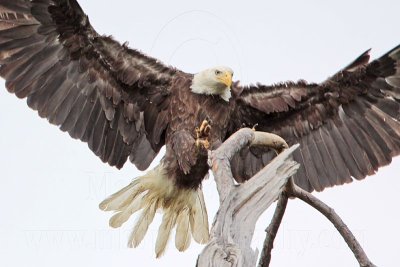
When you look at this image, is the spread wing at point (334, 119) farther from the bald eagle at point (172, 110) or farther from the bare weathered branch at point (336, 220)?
the bare weathered branch at point (336, 220)

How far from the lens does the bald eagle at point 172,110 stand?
8453 mm

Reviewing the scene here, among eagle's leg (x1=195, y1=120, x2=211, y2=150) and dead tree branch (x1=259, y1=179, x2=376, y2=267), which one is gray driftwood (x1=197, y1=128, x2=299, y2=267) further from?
eagle's leg (x1=195, y1=120, x2=211, y2=150)

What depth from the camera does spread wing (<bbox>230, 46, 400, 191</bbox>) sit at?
8820 millimetres

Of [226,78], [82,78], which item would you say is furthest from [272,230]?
[82,78]

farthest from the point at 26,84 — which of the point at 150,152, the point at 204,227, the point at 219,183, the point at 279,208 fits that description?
the point at 219,183

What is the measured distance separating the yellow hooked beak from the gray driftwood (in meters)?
2.05

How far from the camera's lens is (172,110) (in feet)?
28.0

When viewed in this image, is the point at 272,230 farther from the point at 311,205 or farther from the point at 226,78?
the point at 226,78

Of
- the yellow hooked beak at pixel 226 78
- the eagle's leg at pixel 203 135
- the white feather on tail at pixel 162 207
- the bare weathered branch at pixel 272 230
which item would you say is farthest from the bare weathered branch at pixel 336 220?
the white feather on tail at pixel 162 207

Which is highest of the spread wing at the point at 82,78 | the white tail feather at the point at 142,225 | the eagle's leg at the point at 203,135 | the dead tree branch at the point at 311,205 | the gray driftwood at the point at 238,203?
the spread wing at the point at 82,78

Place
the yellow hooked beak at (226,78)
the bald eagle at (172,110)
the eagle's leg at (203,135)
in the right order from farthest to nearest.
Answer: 1. the bald eagle at (172,110)
2. the yellow hooked beak at (226,78)
3. the eagle's leg at (203,135)

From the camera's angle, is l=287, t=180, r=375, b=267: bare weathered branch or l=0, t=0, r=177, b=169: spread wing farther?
l=0, t=0, r=177, b=169: spread wing

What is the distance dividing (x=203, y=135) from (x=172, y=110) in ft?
1.66

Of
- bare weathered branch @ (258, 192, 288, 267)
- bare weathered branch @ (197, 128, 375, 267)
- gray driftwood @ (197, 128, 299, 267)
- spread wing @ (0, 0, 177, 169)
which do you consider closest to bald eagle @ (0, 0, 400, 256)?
spread wing @ (0, 0, 177, 169)
